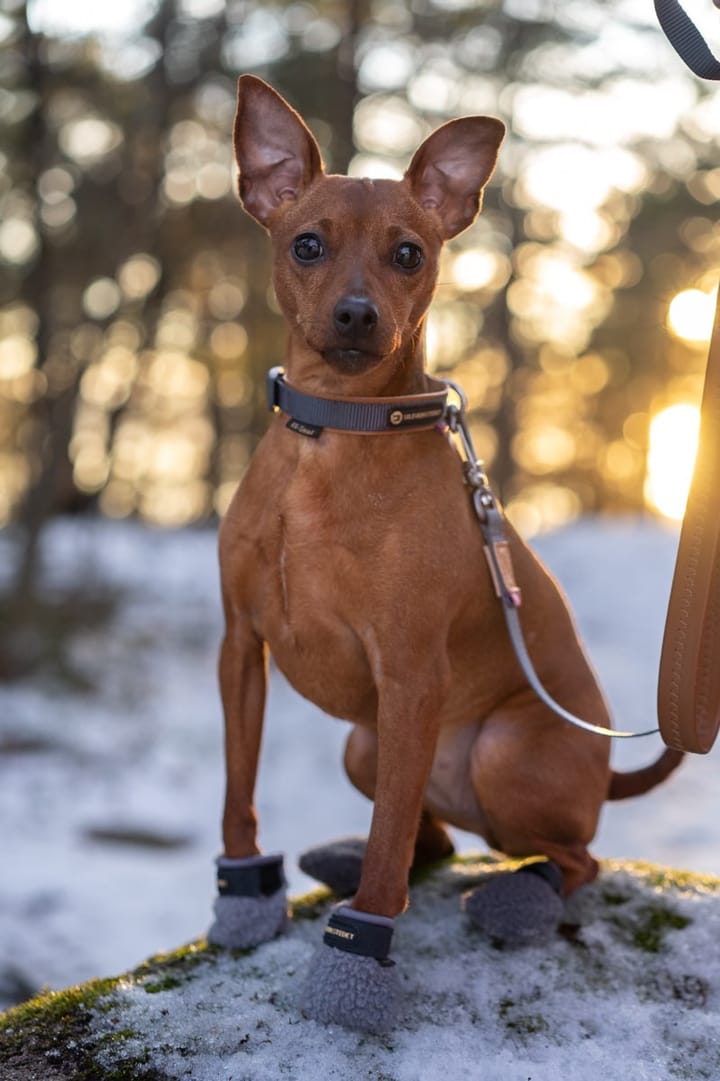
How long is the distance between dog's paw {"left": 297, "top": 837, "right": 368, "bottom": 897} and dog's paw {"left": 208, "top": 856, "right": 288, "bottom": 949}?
276 millimetres

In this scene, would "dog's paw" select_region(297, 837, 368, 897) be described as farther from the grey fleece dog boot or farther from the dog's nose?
the dog's nose

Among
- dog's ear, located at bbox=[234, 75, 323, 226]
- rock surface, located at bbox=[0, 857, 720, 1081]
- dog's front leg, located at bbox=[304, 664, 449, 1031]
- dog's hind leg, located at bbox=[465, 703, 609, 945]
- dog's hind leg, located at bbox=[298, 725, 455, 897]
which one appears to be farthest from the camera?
dog's hind leg, located at bbox=[298, 725, 455, 897]

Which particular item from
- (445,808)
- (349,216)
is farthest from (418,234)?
(445,808)

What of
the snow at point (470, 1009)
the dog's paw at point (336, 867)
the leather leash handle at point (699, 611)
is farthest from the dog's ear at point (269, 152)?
the snow at point (470, 1009)

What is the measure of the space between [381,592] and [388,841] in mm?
588

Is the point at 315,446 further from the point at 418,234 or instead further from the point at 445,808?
the point at 445,808

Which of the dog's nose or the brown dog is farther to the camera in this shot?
the brown dog

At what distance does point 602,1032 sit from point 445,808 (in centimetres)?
81

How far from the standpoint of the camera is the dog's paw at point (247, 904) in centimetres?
282

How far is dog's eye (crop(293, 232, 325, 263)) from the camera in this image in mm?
2455

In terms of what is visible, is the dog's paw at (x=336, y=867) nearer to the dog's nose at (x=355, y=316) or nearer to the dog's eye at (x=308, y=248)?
the dog's nose at (x=355, y=316)

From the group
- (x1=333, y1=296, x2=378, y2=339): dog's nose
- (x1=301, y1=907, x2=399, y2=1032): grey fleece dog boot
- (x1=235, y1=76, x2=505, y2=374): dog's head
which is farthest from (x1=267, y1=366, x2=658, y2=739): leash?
(x1=301, y1=907, x2=399, y2=1032): grey fleece dog boot

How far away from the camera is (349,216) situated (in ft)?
8.07

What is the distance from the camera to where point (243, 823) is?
286 cm
